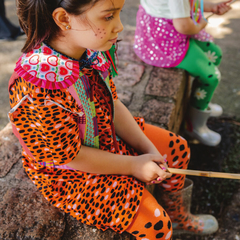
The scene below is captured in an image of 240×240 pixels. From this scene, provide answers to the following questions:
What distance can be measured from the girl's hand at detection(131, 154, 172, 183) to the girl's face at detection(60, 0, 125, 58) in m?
0.44

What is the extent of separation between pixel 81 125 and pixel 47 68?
24 cm

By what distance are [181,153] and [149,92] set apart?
573mm

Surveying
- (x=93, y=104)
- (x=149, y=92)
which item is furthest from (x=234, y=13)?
(x=93, y=104)

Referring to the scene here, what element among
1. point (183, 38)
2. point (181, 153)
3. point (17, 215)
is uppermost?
point (183, 38)

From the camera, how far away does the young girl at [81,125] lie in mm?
793

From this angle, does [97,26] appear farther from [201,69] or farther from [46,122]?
[201,69]

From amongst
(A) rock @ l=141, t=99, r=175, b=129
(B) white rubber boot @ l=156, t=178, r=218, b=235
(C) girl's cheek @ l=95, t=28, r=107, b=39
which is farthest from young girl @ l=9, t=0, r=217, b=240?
(A) rock @ l=141, t=99, r=175, b=129

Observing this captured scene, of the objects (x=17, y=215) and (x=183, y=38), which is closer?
(x=17, y=215)

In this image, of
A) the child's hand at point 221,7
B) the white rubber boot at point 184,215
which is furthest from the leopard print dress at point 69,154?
the child's hand at point 221,7

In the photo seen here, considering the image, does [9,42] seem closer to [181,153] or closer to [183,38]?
[183,38]

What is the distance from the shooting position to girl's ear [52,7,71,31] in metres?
0.76

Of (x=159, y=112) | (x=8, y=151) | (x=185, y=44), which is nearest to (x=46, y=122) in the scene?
(x=8, y=151)

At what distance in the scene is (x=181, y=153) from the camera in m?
1.20

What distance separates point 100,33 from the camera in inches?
32.0
